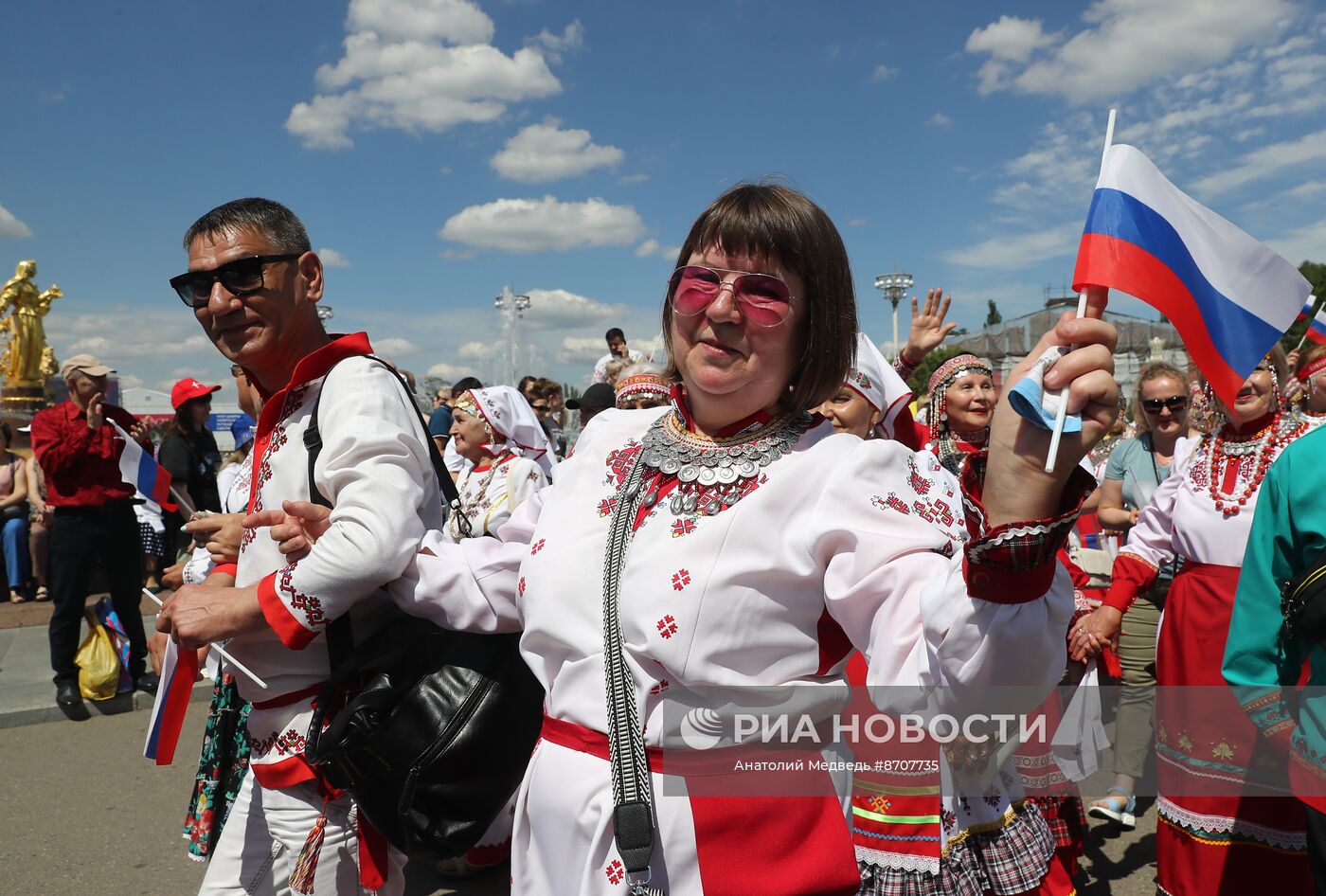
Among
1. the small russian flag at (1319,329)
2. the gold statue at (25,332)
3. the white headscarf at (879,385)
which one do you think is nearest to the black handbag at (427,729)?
the white headscarf at (879,385)

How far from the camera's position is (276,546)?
7.03 ft

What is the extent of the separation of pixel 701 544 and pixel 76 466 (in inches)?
248

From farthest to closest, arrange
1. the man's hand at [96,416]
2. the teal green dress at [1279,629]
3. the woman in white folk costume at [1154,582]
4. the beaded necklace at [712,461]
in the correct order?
the man's hand at [96,416] → the woman in white folk costume at [1154,582] → the teal green dress at [1279,629] → the beaded necklace at [712,461]

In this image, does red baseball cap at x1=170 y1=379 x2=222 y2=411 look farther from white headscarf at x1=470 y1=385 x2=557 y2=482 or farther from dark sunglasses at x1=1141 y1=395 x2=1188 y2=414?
dark sunglasses at x1=1141 y1=395 x2=1188 y2=414

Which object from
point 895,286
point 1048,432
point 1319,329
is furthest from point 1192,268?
point 895,286

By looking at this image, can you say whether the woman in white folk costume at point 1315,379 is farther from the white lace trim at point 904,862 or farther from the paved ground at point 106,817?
the white lace trim at point 904,862

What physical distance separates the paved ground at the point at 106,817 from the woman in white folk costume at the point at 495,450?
2.20 m

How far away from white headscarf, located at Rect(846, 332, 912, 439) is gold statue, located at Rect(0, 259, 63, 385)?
18102mm

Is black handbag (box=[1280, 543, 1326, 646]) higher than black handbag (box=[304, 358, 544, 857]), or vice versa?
black handbag (box=[1280, 543, 1326, 646])

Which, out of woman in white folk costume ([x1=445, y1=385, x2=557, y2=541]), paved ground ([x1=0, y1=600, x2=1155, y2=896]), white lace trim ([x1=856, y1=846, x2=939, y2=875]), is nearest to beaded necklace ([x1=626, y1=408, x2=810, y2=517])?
white lace trim ([x1=856, y1=846, x2=939, y2=875])

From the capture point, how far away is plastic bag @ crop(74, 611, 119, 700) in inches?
254

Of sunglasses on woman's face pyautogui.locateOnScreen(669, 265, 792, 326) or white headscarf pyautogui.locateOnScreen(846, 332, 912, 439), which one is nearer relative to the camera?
sunglasses on woman's face pyautogui.locateOnScreen(669, 265, 792, 326)

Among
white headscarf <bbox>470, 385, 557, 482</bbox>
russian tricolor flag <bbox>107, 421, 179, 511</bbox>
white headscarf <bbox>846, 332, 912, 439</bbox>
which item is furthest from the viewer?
white headscarf <bbox>470, 385, 557, 482</bbox>

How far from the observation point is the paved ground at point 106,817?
4.08 m
